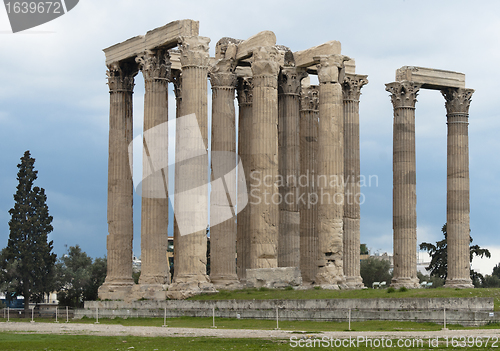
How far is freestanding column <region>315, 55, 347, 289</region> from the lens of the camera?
68000 millimetres

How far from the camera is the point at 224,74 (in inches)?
2835

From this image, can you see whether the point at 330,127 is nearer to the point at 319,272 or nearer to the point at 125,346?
the point at 319,272

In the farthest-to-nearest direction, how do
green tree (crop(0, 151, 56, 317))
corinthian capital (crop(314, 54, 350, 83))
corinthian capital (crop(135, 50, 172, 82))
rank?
green tree (crop(0, 151, 56, 317)) → corinthian capital (crop(135, 50, 172, 82)) → corinthian capital (crop(314, 54, 350, 83))

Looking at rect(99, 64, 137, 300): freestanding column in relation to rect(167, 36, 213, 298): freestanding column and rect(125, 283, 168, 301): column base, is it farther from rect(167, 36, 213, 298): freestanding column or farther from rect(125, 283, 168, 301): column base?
rect(167, 36, 213, 298): freestanding column

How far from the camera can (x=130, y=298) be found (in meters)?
68.3

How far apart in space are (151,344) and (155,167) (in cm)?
3019

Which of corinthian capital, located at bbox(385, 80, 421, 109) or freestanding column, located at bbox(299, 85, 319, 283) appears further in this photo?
corinthian capital, located at bbox(385, 80, 421, 109)

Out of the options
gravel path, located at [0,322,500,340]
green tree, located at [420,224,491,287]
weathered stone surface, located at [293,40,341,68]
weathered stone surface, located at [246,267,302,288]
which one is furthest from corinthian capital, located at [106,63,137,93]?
green tree, located at [420,224,491,287]

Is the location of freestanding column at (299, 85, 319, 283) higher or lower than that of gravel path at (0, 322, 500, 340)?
higher

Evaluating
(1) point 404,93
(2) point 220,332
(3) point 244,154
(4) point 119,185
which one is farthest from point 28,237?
(2) point 220,332

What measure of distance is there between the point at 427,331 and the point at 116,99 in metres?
39.3

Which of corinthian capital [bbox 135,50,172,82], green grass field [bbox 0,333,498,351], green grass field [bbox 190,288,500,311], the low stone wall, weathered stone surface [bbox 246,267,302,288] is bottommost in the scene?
green grass field [bbox 0,333,498,351]

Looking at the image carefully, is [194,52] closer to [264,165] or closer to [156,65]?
[156,65]

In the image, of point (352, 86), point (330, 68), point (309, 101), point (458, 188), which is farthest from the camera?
point (458, 188)
